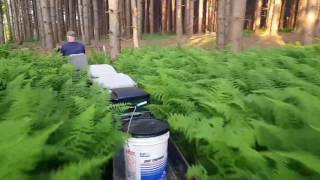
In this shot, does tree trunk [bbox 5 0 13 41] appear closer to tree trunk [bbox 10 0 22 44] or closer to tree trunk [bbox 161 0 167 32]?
tree trunk [bbox 10 0 22 44]

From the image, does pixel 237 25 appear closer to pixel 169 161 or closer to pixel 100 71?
pixel 100 71

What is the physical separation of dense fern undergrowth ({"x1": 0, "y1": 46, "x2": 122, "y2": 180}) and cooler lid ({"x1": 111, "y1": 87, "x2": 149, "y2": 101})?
0.60 ft

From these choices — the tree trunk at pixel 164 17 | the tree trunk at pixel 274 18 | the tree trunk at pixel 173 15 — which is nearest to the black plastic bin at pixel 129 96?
the tree trunk at pixel 274 18

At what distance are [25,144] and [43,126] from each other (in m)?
0.64

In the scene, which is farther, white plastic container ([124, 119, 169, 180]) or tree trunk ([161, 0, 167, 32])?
tree trunk ([161, 0, 167, 32])

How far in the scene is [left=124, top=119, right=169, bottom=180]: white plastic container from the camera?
282 cm

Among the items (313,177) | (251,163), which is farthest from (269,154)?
(313,177)

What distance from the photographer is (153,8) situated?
26.1m

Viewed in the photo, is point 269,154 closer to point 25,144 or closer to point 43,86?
point 25,144

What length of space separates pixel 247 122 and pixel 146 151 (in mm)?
899

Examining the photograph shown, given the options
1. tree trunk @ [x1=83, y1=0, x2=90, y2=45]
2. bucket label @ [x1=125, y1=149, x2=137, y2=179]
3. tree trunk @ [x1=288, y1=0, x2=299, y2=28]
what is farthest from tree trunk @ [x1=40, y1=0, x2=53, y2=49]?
tree trunk @ [x1=288, y1=0, x2=299, y2=28]

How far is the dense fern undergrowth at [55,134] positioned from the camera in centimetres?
190

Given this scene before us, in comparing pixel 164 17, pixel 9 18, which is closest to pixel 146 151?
pixel 164 17

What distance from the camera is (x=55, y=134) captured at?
2520 mm
